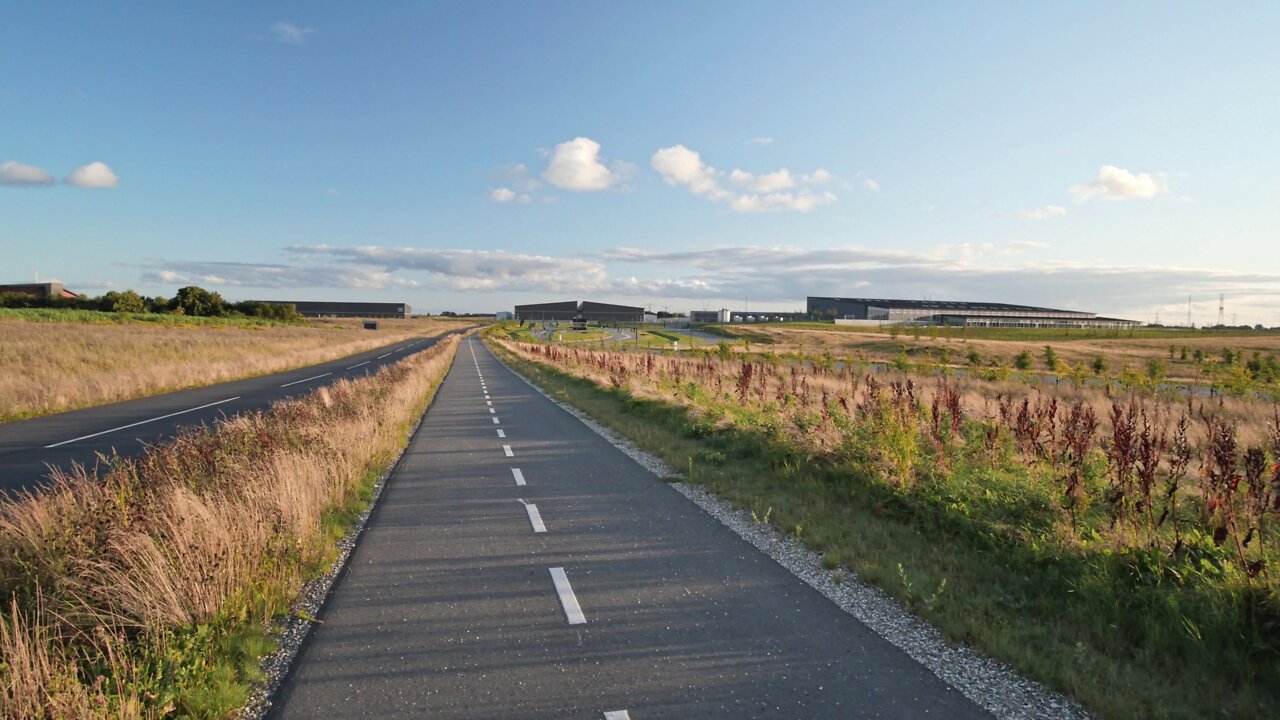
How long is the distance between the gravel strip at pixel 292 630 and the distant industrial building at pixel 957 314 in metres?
148

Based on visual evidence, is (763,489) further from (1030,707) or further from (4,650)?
(4,650)

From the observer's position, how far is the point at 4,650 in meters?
3.76

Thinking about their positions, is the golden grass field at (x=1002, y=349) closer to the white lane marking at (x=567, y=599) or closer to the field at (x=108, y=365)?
the field at (x=108, y=365)

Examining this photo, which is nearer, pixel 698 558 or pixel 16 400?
pixel 698 558

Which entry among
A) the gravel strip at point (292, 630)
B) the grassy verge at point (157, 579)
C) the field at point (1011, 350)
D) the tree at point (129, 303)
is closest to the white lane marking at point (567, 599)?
the gravel strip at point (292, 630)

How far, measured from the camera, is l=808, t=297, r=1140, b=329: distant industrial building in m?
150

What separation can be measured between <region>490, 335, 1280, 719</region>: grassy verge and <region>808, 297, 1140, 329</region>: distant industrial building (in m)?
142

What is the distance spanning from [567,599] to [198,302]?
394ft

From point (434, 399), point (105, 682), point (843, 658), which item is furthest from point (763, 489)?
point (434, 399)

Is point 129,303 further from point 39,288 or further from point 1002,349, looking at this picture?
point 1002,349

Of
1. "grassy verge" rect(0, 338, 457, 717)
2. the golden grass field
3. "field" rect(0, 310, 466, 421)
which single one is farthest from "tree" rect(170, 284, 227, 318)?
"grassy verge" rect(0, 338, 457, 717)

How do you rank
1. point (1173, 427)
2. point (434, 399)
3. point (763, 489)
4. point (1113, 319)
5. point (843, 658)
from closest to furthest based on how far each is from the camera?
point (843, 658) < point (763, 489) < point (1173, 427) < point (434, 399) < point (1113, 319)

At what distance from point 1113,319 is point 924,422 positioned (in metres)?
192

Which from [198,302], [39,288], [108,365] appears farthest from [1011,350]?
[39,288]
